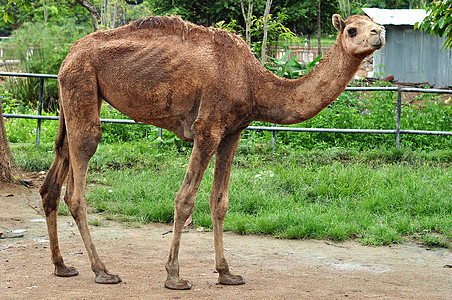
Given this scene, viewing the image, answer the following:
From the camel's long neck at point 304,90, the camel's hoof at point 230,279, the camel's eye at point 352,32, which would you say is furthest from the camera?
the camel's hoof at point 230,279

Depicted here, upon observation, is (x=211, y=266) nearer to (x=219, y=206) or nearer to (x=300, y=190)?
(x=219, y=206)

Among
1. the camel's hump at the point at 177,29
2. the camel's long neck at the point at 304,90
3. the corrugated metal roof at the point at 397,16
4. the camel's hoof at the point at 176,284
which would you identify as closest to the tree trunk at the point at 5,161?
the camel's hump at the point at 177,29

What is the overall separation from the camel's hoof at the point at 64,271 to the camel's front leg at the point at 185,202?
36.3 inches

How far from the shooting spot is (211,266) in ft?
17.9

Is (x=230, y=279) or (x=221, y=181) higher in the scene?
(x=221, y=181)

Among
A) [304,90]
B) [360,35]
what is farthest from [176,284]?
[360,35]

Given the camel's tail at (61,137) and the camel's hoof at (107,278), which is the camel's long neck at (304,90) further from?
the camel's hoof at (107,278)

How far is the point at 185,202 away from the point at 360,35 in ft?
6.50

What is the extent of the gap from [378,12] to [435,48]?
9.78 feet

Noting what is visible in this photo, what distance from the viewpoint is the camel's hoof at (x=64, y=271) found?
4898mm

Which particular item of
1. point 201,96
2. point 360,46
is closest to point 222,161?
point 201,96

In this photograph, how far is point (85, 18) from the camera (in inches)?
1668

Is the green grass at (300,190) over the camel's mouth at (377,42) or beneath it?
beneath

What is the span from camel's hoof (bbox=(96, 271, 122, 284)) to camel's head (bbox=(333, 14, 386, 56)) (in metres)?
2.74
